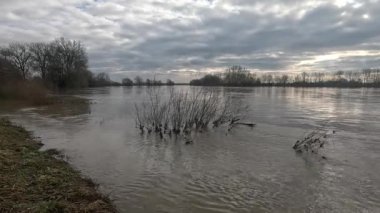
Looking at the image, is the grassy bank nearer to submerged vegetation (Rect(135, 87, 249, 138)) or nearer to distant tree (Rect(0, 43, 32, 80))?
submerged vegetation (Rect(135, 87, 249, 138))

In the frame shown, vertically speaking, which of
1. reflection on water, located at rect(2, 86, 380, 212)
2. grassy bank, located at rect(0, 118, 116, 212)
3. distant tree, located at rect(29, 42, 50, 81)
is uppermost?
distant tree, located at rect(29, 42, 50, 81)

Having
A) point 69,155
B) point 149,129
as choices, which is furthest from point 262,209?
point 149,129

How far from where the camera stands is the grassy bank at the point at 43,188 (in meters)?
6.78

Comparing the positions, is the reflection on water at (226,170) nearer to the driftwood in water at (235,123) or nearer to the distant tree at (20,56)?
the driftwood in water at (235,123)

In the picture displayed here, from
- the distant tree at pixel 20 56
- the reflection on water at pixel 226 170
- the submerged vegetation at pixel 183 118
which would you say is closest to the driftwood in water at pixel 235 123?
the submerged vegetation at pixel 183 118

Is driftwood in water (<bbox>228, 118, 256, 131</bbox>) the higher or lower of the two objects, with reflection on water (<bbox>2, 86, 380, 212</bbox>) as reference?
higher

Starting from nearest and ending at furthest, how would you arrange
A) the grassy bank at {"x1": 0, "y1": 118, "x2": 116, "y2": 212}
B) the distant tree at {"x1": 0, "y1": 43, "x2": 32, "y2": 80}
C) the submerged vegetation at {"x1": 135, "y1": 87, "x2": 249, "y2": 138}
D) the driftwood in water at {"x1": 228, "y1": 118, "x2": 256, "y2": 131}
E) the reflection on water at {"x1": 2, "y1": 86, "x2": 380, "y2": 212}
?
the grassy bank at {"x1": 0, "y1": 118, "x2": 116, "y2": 212} < the reflection on water at {"x1": 2, "y1": 86, "x2": 380, "y2": 212} < the submerged vegetation at {"x1": 135, "y1": 87, "x2": 249, "y2": 138} < the driftwood in water at {"x1": 228, "y1": 118, "x2": 256, "y2": 131} < the distant tree at {"x1": 0, "y1": 43, "x2": 32, "y2": 80}

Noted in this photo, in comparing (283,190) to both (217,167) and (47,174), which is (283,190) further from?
(47,174)

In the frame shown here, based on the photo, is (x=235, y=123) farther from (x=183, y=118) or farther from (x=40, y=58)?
(x=40, y=58)

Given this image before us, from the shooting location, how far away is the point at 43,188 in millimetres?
8023

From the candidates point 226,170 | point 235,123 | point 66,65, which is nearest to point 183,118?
point 235,123

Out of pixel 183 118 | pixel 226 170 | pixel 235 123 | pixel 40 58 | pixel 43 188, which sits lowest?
pixel 226 170

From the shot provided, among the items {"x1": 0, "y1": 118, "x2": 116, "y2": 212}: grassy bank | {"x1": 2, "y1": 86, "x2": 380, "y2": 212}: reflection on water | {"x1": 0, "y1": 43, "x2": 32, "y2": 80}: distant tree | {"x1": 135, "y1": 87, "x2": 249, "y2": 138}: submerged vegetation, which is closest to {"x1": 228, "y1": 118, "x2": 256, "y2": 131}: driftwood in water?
{"x1": 135, "y1": 87, "x2": 249, "y2": 138}: submerged vegetation

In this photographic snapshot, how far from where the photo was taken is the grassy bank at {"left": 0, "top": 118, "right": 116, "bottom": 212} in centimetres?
678
